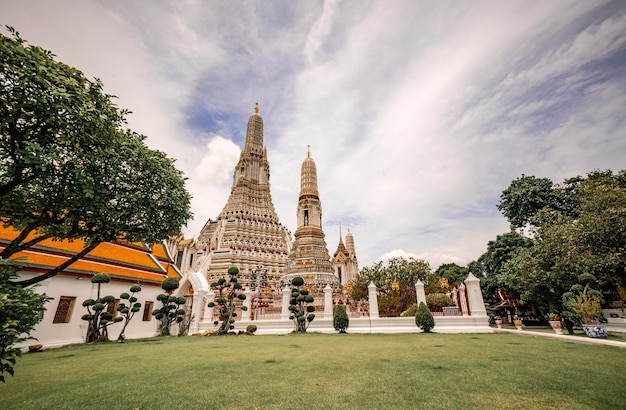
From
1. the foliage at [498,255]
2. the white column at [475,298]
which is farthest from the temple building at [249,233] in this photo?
the foliage at [498,255]

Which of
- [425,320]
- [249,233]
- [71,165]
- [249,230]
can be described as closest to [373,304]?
[425,320]

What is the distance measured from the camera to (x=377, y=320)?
17.5 metres

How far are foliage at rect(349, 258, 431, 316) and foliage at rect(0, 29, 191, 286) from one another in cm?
2351

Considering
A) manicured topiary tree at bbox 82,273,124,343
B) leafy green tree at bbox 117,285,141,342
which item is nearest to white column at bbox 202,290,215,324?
leafy green tree at bbox 117,285,141,342

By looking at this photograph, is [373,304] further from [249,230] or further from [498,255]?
[249,230]

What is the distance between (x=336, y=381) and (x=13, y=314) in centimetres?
560

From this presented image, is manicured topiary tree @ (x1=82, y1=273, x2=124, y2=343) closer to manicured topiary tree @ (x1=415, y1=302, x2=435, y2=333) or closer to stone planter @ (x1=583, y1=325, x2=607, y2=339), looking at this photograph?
manicured topiary tree @ (x1=415, y1=302, x2=435, y2=333)

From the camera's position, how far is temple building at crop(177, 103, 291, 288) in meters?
41.2

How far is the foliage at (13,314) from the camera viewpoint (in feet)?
13.3

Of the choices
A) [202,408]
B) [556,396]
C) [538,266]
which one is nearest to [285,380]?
[202,408]

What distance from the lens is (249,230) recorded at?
44.6 meters

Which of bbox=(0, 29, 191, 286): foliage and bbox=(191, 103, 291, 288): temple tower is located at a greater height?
bbox=(191, 103, 291, 288): temple tower

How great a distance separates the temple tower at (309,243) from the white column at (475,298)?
57.6ft

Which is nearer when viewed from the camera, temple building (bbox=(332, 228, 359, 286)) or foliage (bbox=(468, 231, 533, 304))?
foliage (bbox=(468, 231, 533, 304))
